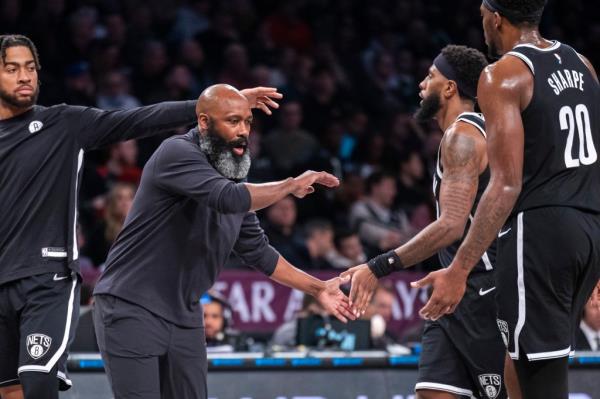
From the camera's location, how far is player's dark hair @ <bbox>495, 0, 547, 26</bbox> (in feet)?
15.1

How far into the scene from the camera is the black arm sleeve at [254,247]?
18.9 ft

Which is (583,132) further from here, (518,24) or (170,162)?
(170,162)

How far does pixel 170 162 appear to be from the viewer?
5242mm

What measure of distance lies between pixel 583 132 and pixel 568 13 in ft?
39.9

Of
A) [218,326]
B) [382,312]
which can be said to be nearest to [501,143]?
[218,326]

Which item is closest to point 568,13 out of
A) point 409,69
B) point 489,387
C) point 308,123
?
point 409,69

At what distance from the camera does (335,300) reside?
227 inches

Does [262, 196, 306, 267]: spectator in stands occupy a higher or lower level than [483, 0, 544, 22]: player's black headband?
lower

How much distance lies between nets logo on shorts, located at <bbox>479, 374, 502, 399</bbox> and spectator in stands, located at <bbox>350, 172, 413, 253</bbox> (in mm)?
5387

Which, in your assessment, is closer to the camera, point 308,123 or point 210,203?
point 210,203

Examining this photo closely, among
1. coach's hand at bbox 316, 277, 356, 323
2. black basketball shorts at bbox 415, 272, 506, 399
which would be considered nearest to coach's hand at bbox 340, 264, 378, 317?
coach's hand at bbox 316, 277, 356, 323

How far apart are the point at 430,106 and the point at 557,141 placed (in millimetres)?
1498

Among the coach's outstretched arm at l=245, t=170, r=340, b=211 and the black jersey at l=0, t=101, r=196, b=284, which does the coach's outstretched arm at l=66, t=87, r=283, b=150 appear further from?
the coach's outstretched arm at l=245, t=170, r=340, b=211

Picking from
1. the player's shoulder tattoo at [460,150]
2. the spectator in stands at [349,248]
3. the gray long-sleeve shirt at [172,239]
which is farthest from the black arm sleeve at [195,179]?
the spectator in stands at [349,248]
